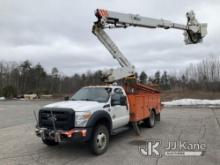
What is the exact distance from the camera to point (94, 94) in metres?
8.38

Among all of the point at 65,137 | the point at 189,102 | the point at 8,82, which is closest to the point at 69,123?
the point at 65,137

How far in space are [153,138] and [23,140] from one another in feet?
15.2

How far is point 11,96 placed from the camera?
1797 inches

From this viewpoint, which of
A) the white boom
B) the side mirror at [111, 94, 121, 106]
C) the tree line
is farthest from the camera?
the tree line

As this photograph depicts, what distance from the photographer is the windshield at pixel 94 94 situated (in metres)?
8.12

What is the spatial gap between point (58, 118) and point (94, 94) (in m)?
1.85

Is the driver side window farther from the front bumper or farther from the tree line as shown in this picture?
the tree line

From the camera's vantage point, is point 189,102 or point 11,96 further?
point 11,96

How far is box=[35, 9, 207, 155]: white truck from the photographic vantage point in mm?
6705

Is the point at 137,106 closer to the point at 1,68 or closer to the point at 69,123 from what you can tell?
the point at 69,123

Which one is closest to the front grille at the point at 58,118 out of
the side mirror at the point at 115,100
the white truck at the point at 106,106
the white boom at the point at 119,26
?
the white truck at the point at 106,106

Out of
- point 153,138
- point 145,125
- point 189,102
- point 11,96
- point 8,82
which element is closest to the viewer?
point 153,138

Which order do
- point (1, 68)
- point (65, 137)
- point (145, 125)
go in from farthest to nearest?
point (1, 68) < point (145, 125) < point (65, 137)

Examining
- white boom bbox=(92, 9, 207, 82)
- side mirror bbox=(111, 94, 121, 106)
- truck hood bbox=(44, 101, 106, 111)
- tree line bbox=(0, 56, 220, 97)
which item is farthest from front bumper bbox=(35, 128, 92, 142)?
tree line bbox=(0, 56, 220, 97)
